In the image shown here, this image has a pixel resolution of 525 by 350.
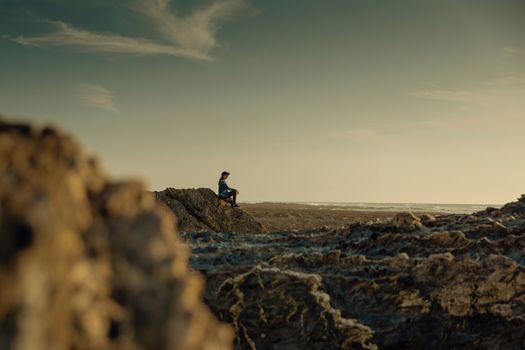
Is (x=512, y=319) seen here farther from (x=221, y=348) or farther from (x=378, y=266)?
(x=221, y=348)

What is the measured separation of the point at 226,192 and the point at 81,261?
11.6 m

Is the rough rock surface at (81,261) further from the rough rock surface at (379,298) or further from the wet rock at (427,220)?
the wet rock at (427,220)

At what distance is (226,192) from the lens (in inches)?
503

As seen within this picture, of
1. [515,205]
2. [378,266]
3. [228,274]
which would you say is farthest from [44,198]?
[515,205]

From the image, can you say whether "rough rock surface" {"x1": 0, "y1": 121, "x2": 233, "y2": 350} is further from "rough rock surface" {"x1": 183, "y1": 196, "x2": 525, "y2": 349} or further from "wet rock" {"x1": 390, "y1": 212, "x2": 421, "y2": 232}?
"wet rock" {"x1": 390, "y1": 212, "x2": 421, "y2": 232}

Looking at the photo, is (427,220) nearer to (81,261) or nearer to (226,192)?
(81,261)

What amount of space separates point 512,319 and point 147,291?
3.20 metres

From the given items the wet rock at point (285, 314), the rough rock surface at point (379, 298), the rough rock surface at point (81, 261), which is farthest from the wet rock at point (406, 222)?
the rough rock surface at point (81, 261)

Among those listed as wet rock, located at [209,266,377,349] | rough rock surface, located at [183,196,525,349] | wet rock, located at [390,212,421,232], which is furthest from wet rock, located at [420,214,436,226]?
wet rock, located at [209,266,377,349]

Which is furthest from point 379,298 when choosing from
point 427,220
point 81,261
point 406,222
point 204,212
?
point 204,212

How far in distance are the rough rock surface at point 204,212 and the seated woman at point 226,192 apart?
1.33ft

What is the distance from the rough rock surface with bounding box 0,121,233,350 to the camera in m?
1.05

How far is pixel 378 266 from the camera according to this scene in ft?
12.6

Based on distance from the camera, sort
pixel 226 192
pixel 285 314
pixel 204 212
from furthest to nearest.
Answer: pixel 226 192
pixel 204 212
pixel 285 314
